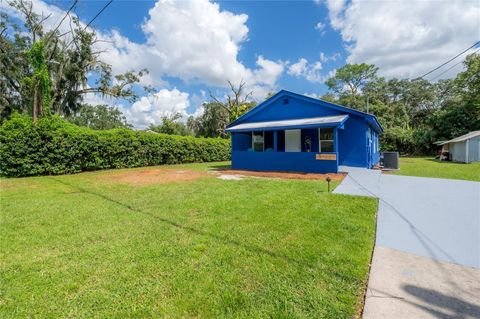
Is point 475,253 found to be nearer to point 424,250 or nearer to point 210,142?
point 424,250

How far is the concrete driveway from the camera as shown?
234 cm

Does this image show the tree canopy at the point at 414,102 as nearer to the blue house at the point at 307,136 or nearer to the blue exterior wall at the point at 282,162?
the blue house at the point at 307,136

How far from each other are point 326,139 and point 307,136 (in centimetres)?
131

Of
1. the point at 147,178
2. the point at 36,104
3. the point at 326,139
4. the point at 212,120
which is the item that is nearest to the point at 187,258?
the point at 147,178

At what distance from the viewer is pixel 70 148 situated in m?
12.9

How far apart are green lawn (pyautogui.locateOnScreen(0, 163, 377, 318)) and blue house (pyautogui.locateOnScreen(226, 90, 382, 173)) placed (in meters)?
6.07

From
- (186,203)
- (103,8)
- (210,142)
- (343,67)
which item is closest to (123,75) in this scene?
(210,142)

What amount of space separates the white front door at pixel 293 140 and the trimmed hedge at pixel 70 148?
926 centimetres

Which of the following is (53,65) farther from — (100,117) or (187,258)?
(100,117)

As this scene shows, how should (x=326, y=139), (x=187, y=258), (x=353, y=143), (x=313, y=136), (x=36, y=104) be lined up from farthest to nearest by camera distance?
(x=36, y=104), (x=313, y=136), (x=326, y=139), (x=353, y=143), (x=187, y=258)

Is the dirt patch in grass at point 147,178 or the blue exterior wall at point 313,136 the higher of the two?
the blue exterior wall at point 313,136

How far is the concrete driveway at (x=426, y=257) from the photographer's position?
2.34m

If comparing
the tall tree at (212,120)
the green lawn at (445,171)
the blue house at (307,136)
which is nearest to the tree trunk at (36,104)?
the blue house at (307,136)

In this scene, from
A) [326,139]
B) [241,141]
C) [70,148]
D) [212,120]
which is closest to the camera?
[70,148]
